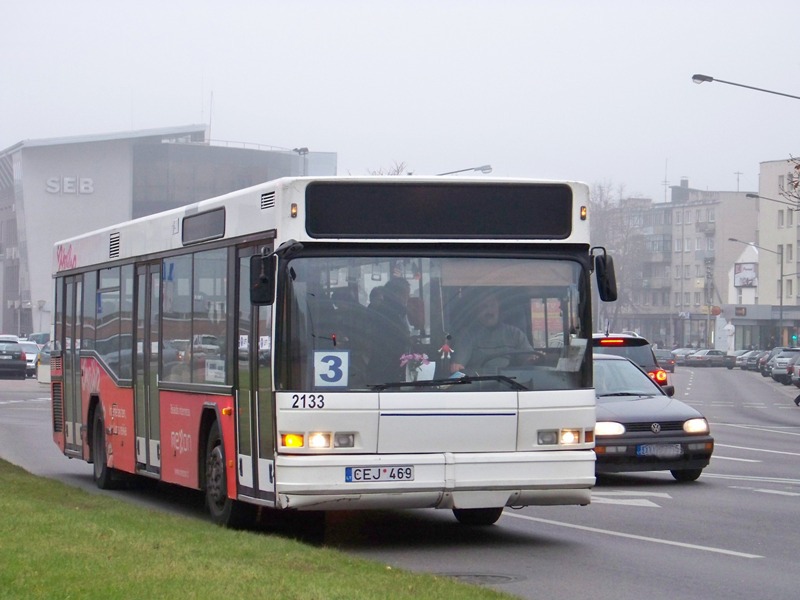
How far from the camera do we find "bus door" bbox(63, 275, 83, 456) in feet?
59.4

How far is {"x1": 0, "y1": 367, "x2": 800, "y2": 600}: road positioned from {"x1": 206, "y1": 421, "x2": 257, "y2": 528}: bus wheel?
69cm

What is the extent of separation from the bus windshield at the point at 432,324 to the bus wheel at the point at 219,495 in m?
1.72

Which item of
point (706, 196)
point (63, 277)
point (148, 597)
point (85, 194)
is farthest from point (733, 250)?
point (148, 597)

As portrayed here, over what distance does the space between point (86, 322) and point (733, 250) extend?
154m

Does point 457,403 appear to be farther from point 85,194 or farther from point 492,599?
point 85,194

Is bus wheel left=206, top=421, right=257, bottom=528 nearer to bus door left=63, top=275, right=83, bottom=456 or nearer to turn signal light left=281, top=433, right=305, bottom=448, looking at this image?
turn signal light left=281, top=433, right=305, bottom=448

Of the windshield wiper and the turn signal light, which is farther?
the windshield wiper

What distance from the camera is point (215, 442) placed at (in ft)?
41.6

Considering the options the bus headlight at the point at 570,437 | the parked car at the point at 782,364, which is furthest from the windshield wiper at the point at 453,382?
the parked car at the point at 782,364

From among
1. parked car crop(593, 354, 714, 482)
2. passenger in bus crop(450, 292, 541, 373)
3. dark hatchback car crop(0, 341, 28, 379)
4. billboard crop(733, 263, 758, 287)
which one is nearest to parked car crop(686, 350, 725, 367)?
billboard crop(733, 263, 758, 287)

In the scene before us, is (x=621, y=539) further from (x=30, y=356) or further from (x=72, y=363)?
(x=30, y=356)

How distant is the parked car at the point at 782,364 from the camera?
7719cm

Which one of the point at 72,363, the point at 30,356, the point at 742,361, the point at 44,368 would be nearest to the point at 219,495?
the point at 72,363

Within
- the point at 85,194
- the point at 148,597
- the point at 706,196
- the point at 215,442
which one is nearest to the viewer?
the point at 148,597
